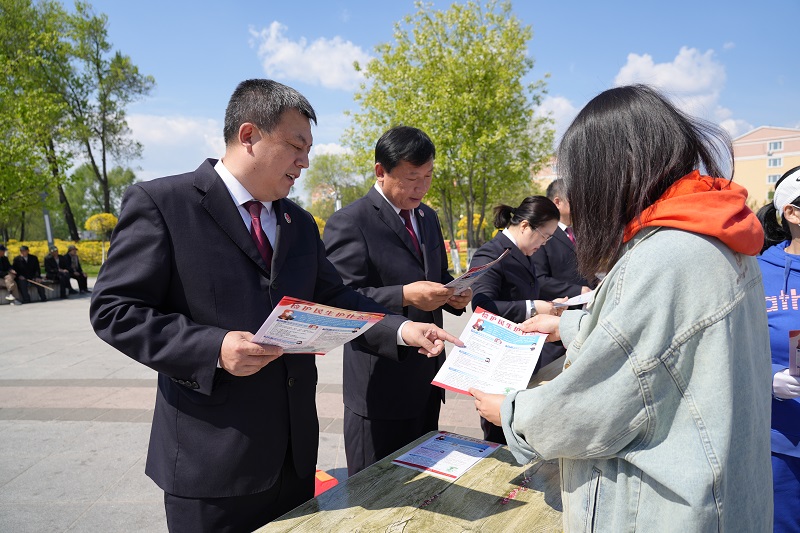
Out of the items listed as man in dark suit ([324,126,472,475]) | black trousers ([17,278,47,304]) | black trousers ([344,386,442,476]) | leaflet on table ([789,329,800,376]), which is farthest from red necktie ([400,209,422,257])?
black trousers ([17,278,47,304])

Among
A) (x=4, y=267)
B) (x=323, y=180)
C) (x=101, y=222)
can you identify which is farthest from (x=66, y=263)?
(x=323, y=180)

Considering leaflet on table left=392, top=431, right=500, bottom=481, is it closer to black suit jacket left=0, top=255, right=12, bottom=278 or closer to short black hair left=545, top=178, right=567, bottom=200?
short black hair left=545, top=178, right=567, bottom=200

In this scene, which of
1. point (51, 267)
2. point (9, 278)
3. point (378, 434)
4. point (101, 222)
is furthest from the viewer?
point (101, 222)

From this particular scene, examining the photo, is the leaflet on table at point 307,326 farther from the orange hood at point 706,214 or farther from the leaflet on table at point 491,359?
the orange hood at point 706,214

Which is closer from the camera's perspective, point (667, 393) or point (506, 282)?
point (667, 393)

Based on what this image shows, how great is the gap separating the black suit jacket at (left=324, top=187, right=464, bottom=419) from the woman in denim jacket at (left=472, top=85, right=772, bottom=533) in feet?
4.57

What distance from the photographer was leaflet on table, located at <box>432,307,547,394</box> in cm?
180

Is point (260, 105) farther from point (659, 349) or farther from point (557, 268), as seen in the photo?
point (557, 268)

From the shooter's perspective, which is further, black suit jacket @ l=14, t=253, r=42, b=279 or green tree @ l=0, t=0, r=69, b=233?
green tree @ l=0, t=0, r=69, b=233

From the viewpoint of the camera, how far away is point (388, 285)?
280cm

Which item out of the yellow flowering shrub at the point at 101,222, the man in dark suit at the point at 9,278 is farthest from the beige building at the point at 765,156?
the man in dark suit at the point at 9,278

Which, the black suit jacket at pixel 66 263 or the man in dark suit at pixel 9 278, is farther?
the black suit jacket at pixel 66 263

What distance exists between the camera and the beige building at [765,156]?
58500 millimetres

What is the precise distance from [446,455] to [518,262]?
1.55m
